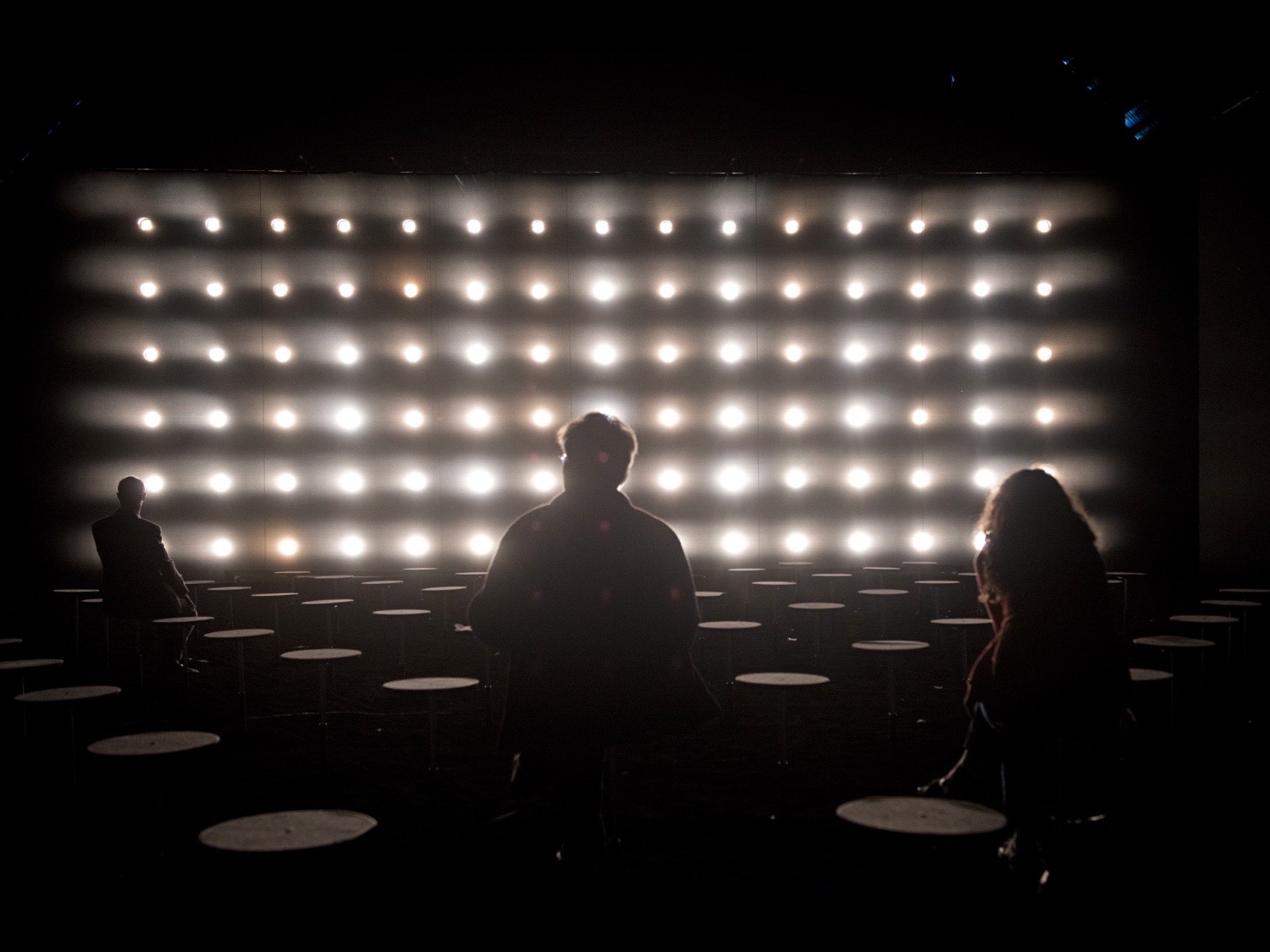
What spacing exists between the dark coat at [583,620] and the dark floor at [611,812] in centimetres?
70

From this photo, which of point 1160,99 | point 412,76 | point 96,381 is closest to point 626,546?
point 412,76

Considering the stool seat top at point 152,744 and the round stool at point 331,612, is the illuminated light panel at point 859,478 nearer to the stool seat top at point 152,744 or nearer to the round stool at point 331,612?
the round stool at point 331,612

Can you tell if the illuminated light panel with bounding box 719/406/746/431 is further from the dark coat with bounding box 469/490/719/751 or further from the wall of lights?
the dark coat with bounding box 469/490/719/751

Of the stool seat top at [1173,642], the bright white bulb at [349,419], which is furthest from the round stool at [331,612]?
the stool seat top at [1173,642]

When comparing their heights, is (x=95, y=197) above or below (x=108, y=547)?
above

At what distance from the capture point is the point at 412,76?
10.4 metres

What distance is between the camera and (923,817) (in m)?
2.51

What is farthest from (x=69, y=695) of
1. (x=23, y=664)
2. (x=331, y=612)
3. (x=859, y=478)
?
(x=859, y=478)

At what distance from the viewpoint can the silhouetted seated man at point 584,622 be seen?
2.71 metres

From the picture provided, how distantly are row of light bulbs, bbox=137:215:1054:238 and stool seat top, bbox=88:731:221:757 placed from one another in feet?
28.6

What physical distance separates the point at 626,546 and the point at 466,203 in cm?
948

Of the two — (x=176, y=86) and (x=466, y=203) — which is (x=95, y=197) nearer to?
(x=176, y=86)

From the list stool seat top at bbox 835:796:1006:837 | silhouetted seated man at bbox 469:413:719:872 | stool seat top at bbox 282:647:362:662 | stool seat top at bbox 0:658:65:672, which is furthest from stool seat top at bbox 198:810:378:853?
stool seat top at bbox 0:658:65:672

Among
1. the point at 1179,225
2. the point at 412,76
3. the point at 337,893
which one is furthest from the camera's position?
the point at 1179,225
